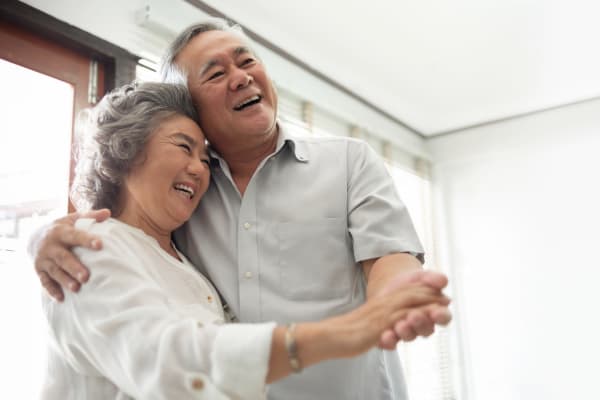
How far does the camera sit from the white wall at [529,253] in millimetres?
4188

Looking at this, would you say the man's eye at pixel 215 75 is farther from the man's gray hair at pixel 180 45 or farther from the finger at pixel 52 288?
the finger at pixel 52 288

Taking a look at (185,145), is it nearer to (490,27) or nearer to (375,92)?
(490,27)

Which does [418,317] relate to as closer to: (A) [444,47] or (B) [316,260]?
(B) [316,260]

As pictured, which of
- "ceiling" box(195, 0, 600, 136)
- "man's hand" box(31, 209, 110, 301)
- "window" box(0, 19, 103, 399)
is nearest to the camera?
"man's hand" box(31, 209, 110, 301)

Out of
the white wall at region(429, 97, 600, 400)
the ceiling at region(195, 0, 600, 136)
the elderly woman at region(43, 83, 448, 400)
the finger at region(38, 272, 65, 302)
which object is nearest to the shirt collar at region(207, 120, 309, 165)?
the elderly woman at region(43, 83, 448, 400)

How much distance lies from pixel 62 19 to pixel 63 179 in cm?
65

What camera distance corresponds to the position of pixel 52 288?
39.4 inches

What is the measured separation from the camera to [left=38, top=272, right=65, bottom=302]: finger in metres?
1.00

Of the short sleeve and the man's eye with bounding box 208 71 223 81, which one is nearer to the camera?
the short sleeve

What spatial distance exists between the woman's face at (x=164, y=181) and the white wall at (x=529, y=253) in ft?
12.8

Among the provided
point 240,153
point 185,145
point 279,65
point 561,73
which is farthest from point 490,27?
point 185,145

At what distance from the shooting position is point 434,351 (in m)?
4.63

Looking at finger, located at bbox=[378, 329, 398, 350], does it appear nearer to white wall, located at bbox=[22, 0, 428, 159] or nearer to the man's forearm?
the man's forearm

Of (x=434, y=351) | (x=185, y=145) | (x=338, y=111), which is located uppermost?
(x=338, y=111)
